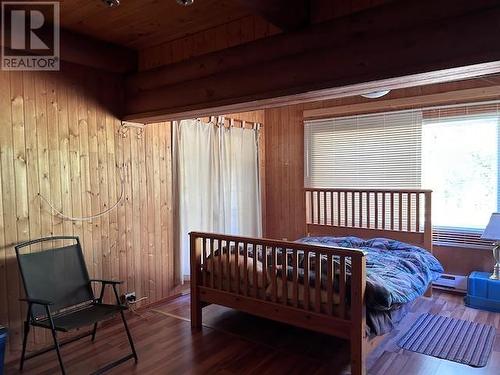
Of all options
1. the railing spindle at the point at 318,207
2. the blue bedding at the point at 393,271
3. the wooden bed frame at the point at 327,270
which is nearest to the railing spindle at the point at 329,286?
the wooden bed frame at the point at 327,270

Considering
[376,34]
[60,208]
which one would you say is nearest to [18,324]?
[60,208]

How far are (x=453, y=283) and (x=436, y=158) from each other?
138cm

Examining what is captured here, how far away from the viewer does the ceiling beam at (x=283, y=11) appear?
211cm

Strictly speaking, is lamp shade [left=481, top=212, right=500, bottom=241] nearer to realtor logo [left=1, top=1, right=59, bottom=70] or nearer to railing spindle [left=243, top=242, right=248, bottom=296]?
railing spindle [left=243, top=242, right=248, bottom=296]

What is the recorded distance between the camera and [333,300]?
2.56 m

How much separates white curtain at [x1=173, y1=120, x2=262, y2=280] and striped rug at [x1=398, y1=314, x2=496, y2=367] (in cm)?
232

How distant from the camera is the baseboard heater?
3.98m

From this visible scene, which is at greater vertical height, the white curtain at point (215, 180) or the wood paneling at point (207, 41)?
the wood paneling at point (207, 41)

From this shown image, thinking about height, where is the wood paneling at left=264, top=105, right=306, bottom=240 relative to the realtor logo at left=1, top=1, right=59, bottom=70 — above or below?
below

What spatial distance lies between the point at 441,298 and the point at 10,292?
12.9 ft

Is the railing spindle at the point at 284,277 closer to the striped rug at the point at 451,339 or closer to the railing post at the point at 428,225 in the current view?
the striped rug at the point at 451,339

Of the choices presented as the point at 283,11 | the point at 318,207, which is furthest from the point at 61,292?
the point at 318,207

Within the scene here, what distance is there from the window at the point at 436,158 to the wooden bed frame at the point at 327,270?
0.95 ft

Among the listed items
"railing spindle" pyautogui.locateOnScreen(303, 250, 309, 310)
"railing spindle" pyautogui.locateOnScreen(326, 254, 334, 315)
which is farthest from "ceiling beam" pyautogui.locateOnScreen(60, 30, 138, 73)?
"railing spindle" pyautogui.locateOnScreen(326, 254, 334, 315)
